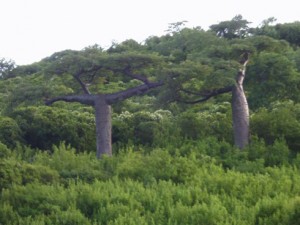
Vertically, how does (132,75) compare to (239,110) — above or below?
above

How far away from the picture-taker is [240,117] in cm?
1611

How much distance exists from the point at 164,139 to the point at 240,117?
91.1 inches

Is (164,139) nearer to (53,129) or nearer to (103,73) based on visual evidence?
(103,73)

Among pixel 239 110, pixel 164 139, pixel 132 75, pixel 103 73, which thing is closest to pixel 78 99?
pixel 103 73

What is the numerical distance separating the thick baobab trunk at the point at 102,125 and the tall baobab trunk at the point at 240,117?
3327 millimetres

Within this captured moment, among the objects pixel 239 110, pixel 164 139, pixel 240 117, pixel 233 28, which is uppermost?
pixel 233 28

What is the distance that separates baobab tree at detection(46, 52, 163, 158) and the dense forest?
30mm

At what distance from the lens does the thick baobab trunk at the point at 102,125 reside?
1650 centimetres

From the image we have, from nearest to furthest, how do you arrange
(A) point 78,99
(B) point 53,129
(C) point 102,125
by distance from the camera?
(C) point 102,125, (A) point 78,99, (B) point 53,129

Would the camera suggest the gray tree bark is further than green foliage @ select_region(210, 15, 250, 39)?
No

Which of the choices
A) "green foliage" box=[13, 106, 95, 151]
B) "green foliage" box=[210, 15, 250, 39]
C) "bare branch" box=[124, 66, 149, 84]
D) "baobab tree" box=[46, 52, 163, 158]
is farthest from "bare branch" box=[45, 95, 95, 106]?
"green foliage" box=[210, 15, 250, 39]

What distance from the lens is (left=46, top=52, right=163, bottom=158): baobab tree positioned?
52.1ft

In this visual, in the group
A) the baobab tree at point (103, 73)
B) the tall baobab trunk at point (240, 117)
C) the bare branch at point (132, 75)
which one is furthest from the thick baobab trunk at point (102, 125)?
the tall baobab trunk at point (240, 117)

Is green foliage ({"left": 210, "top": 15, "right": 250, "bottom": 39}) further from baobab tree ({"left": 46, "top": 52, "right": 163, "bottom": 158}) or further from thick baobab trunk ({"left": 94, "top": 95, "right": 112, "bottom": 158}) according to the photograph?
thick baobab trunk ({"left": 94, "top": 95, "right": 112, "bottom": 158})
